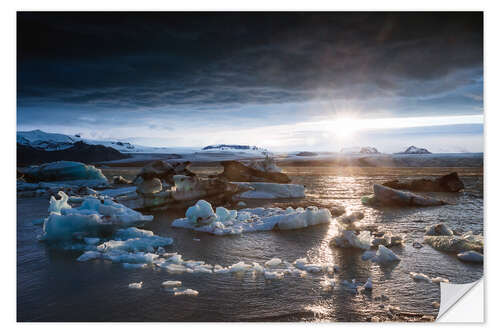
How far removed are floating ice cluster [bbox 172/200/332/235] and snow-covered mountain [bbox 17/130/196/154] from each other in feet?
4.50

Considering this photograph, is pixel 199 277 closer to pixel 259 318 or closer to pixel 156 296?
pixel 156 296

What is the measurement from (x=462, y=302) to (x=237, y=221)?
4.07 meters

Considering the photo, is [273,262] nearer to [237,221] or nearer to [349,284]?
[349,284]

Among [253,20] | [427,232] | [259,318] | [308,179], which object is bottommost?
[259,318]

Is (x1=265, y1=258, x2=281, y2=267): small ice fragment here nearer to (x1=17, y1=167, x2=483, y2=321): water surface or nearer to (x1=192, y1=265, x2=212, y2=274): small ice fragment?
(x1=17, y1=167, x2=483, y2=321): water surface

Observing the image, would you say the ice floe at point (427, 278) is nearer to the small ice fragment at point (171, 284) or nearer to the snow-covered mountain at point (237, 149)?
the small ice fragment at point (171, 284)

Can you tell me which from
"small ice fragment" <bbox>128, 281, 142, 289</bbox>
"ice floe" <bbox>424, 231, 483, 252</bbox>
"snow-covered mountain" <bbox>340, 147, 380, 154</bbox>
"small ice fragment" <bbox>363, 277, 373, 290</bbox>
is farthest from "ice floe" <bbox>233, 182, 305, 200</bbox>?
"small ice fragment" <bbox>363, 277, 373, 290</bbox>

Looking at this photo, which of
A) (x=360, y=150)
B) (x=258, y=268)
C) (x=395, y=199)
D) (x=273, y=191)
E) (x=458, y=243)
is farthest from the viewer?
(x=273, y=191)

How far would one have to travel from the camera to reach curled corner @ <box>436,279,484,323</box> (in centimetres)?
375

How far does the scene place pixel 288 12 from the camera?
15.1 ft

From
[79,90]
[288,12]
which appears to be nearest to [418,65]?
[288,12]

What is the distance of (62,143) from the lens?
5.66m

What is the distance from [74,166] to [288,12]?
6.11 m

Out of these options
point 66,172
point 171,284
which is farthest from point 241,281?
point 66,172
